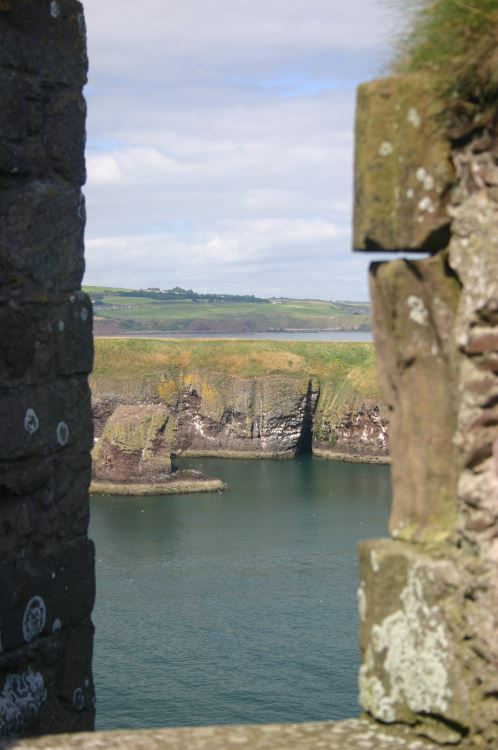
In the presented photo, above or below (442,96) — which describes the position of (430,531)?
below

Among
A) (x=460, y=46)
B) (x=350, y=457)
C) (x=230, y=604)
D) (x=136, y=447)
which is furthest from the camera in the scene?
(x=350, y=457)

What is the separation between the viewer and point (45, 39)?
6.11 meters

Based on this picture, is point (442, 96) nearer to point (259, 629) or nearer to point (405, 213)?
point (405, 213)

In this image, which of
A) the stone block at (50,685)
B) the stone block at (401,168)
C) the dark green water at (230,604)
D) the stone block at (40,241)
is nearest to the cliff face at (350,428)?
the dark green water at (230,604)

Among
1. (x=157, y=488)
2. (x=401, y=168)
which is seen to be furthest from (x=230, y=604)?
(x=401, y=168)

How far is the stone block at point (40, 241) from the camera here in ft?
18.9

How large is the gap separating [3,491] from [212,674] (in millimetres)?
31192

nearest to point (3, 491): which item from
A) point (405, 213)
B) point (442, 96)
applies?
point (405, 213)

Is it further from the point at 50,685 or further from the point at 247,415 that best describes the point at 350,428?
the point at 50,685

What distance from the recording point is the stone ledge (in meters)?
4.20

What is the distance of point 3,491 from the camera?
5723 mm

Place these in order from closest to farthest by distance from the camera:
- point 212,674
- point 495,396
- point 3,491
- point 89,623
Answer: point 495,396, point 3,491, point 89,623, point 212,674

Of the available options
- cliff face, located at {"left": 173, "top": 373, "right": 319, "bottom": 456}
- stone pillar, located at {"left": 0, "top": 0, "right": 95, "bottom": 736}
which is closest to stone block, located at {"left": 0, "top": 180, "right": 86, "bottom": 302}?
stone pillar, located at {"left": 0, "top": 0, "right": 95, "bottom": 736}

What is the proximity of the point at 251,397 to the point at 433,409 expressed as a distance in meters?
88.8
